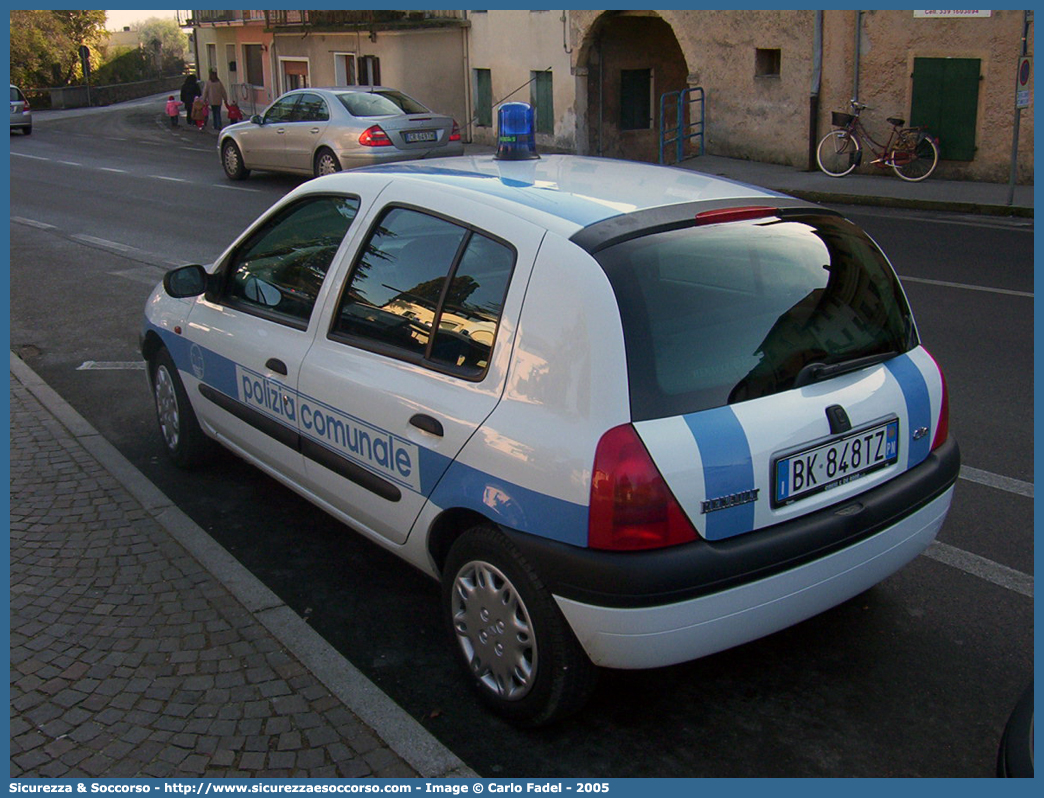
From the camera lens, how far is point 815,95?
763 inches

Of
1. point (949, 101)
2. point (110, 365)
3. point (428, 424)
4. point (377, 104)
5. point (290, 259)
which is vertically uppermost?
point (377, 104)

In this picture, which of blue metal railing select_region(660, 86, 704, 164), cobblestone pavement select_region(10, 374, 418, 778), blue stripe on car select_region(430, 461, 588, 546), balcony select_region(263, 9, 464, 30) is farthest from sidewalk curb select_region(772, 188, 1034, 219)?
balcony select_region(263, 9, 464, 30)

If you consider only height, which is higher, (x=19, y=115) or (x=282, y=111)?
(x=19, y=115)

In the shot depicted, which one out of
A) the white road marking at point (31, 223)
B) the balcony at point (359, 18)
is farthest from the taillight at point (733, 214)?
the balcony at point (359, 18)

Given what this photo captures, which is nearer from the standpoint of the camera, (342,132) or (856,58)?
(342,132)

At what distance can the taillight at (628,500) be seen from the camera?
297 cm

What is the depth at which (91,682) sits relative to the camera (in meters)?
3.68

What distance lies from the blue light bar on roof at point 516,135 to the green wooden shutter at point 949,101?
15.1 m

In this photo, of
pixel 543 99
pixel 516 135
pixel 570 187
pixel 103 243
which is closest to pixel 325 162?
pixel 103 243

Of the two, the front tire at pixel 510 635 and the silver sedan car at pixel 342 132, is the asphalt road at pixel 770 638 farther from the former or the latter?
the silver sedan car at pixel 342 132

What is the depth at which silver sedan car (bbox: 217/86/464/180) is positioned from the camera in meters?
17.5

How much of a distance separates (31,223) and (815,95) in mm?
13345

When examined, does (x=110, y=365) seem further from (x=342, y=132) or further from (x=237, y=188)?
(x=237, y=188)
